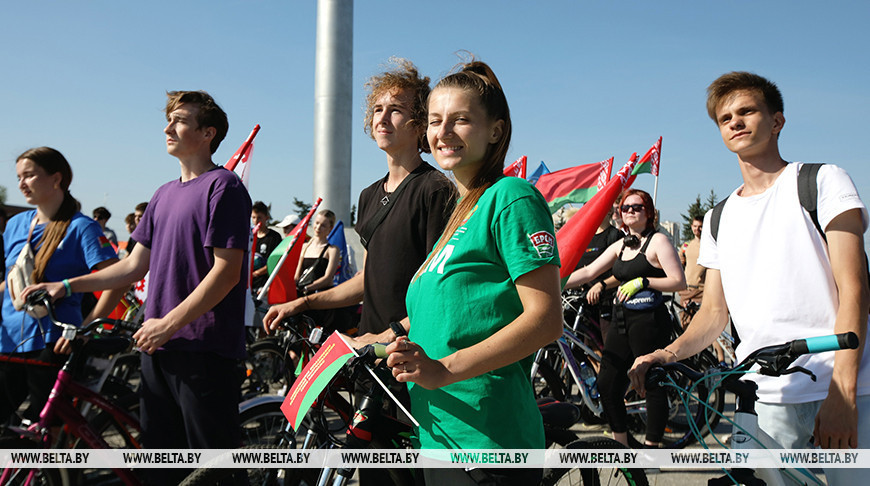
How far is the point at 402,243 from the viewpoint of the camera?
2273mm

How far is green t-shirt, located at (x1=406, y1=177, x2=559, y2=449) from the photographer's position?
148 centimetres

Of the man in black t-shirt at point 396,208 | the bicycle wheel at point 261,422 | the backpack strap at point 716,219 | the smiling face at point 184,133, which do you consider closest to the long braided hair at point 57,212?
the smiling face at point 184,133

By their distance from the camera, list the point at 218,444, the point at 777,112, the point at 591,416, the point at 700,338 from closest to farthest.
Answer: the point at 777,112 < the point at 700,338 < the point at 218,444 < the point at 591,416

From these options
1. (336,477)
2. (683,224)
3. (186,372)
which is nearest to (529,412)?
(336,477)

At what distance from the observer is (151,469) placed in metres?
2.69

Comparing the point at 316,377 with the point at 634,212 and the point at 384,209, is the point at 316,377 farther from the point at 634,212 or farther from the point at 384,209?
the point at 634,212

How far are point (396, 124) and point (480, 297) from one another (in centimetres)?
117

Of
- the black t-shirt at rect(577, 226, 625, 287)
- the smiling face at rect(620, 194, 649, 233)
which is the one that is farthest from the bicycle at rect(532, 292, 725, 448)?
the smiling face at rect(620, 194, 649, 233)

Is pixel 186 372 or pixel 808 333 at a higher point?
pixel 808 333

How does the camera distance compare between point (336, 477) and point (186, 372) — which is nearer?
point (336, 477)

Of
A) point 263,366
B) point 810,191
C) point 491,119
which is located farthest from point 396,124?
point 263,366

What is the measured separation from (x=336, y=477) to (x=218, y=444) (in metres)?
0.82

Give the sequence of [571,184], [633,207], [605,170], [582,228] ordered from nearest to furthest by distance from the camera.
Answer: [582,228] < [633,207] < [605,170] < [571,184]

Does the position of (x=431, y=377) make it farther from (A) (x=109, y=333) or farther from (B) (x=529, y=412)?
(A) (x=109, y=333)
